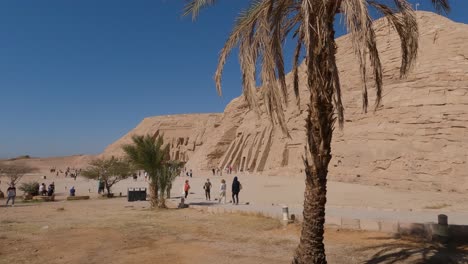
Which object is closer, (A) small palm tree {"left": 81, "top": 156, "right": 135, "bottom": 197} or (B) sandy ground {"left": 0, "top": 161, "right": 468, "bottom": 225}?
(B) sandy ground {"left": 0, "top": 161, "right": 468, "bottom": 225}

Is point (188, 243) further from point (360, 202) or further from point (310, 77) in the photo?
point (360, 202)

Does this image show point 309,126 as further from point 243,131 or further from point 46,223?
point 243,131

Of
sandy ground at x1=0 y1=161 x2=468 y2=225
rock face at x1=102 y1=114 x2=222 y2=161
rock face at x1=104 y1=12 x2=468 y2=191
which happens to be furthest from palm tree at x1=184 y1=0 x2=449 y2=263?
rock face at x1=102 y1=114 x2=222 y2=161

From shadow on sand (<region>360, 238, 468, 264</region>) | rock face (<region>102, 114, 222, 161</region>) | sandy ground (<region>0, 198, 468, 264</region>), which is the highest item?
rock face (<region>102, 114, 222, 161</region>)

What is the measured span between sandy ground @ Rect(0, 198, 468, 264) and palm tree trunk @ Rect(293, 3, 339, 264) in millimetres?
2067

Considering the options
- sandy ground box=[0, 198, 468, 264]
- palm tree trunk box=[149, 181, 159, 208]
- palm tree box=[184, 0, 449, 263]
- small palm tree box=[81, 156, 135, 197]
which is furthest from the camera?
small palm tree box=[81, 156, 135, 197]

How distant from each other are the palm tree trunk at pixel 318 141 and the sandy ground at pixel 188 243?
6.78 ft

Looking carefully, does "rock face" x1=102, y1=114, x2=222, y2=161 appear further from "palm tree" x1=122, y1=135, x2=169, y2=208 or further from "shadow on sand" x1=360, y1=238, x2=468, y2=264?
"shadow on sand" x1=360, y1=238, x2=468, y2=264

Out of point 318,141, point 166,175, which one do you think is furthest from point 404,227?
point 166,175

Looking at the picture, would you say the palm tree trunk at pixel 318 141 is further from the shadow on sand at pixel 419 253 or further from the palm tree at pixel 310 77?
the shadow on sand at pixel 419 253

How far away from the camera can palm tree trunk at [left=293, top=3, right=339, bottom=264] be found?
228 inches

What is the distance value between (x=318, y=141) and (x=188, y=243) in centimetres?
528

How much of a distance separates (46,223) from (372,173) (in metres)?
18.8

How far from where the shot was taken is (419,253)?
7949 millimetres
